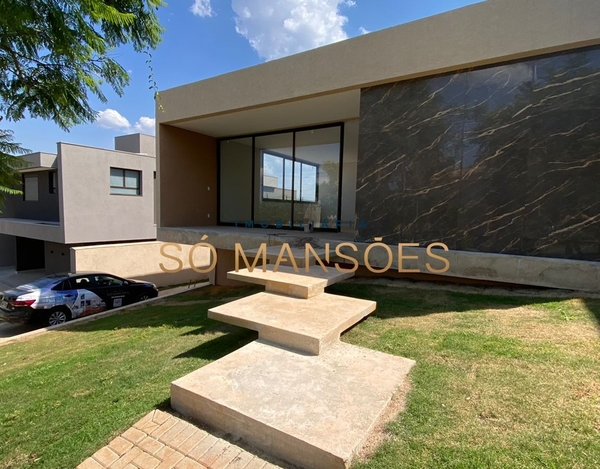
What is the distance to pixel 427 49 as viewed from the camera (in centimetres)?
577

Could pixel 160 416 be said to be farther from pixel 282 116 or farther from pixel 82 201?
pixel 82 201

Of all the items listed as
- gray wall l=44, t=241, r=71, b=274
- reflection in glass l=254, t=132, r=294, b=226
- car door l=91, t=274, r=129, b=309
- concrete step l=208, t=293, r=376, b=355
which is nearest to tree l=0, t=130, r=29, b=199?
concrete step l=208, t=293, r=376, b=355

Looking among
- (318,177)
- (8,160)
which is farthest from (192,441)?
(318,177)

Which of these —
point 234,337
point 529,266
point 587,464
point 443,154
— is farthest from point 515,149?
point 234,337

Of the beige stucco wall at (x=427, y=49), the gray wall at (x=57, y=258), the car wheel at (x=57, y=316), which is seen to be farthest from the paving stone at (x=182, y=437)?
the gray wall at (x=57, y=258)

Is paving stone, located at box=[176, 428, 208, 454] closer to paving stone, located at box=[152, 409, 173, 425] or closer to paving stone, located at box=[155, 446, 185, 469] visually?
paving stone, located at box=[155, 446, 185, 469]

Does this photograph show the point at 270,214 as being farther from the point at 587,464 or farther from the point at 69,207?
the point at 69,207

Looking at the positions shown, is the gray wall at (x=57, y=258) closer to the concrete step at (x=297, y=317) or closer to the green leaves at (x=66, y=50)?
the green leaves at (x=66, y=50)

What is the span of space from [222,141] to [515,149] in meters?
9.02

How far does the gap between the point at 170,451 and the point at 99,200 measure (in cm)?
1758

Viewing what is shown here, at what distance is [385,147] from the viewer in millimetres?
6344

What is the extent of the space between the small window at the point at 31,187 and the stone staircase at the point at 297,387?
2217 centimetres

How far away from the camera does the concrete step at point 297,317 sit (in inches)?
134

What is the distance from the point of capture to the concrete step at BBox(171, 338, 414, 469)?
7.07 ft
